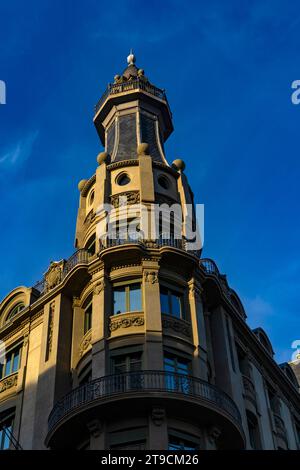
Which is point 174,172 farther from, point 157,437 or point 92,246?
point 157,437

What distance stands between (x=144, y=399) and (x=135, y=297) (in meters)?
6.07

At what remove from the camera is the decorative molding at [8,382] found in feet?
117

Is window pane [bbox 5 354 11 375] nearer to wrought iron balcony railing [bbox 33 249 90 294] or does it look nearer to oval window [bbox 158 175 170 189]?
wrought iron balcony railing [bbox 33 249 90 294]

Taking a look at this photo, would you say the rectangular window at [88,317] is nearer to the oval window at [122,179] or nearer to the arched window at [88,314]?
the arched window at [88,314]

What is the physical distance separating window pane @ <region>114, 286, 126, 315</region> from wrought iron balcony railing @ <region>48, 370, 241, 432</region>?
13.4 ft

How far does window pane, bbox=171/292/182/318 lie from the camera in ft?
109

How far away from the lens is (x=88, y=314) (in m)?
34.8

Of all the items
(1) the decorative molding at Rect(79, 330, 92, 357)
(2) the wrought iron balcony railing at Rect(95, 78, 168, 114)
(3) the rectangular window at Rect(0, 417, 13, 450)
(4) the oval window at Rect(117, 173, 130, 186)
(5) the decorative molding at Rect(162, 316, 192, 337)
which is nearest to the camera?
(5) the decorative molding at Rect(162, 316, 192, 337)

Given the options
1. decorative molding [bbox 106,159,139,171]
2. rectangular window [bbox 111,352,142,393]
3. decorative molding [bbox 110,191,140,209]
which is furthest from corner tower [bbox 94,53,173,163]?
rectangular window [bbox 111,352,142,393]

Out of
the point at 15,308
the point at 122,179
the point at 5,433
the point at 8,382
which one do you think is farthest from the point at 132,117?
the point at 5,433

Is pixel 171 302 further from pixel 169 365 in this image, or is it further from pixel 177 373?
pixel 177 373

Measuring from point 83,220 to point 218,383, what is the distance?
1212cm

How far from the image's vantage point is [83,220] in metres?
40.7
